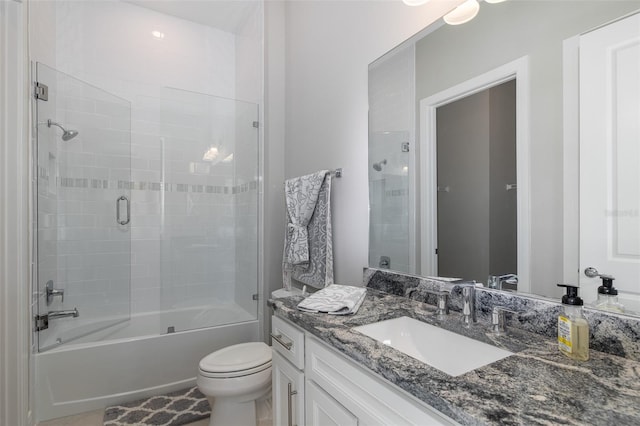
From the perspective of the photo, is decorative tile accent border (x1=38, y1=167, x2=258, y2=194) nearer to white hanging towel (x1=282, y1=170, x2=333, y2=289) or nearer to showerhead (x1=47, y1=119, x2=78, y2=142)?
showerhead (x1=47, y1=119, x2=78, y2=142)

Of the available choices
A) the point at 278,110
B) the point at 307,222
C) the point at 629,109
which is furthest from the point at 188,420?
the point at 629,109

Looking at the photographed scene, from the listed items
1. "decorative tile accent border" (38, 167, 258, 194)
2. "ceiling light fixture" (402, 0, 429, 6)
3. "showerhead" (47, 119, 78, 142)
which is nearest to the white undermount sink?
"ceiling light fixture" (402, 0, 429, 6)

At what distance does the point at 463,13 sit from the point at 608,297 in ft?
3.46

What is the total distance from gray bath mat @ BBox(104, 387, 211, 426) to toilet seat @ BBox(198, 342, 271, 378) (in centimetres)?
43

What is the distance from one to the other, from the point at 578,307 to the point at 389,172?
951 millimetres

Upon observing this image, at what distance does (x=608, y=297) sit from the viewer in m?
0.85

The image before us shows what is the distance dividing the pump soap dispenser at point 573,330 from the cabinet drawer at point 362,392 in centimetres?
38

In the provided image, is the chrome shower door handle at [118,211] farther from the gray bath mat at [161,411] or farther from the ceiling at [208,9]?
the ceiling at [208,9]

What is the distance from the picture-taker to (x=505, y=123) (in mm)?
1087

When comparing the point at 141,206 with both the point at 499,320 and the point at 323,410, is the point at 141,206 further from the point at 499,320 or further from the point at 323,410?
the point at 499,320

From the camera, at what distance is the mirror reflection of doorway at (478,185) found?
108 centimetres

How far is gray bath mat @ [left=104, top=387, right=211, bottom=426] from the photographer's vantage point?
1875mm

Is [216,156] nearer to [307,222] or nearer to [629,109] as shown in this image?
[307,222]

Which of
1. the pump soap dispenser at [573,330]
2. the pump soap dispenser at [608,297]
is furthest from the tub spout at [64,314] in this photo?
the pump soap dispenser at [608,297]
